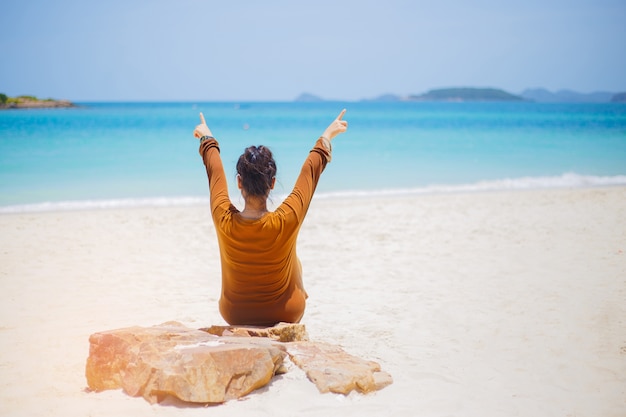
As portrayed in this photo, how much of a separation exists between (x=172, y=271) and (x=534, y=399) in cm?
→ 414

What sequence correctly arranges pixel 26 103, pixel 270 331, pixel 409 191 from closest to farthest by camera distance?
pixel 270 331
pixel 409 191
pixel 26 103

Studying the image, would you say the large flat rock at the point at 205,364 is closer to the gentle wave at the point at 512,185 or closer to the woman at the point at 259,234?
the woman at the point at 259,234

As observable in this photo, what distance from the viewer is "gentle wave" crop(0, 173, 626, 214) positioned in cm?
1073

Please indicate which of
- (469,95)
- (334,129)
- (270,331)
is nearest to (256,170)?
(334,129)

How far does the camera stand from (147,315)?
189 inches

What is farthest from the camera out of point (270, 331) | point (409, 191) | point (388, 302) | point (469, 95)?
point (469, 95)

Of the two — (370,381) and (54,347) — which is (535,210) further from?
Answer: (54,347)

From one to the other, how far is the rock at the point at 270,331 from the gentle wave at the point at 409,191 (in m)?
7.77

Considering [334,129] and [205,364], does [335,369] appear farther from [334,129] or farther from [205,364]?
[334,129]

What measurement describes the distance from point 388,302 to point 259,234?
2.38m

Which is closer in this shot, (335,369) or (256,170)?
(256,170)

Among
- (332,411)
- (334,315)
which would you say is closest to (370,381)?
(332,411)

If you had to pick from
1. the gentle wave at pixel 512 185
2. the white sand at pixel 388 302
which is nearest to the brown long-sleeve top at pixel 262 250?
the white sand at pixel 388 302

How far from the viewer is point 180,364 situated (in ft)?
9.57
